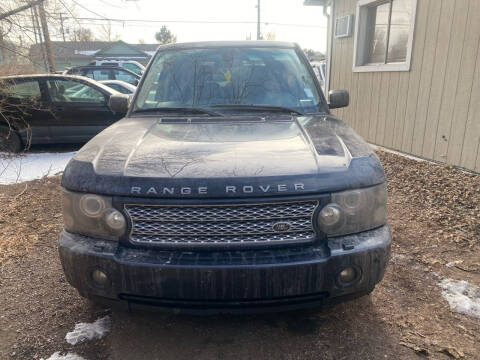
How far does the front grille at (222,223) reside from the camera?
6.41 feet

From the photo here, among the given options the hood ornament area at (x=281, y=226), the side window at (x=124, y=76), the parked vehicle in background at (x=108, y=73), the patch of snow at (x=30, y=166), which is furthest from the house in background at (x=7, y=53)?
the side window at (x=124, y=76)

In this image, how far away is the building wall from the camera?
213 inches

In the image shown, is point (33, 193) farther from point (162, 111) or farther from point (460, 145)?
point (460, 145)

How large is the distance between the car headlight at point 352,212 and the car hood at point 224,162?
5cm

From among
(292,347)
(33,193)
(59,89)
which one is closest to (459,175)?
(292,347)

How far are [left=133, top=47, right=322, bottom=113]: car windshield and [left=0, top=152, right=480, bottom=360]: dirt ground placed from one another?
1.56m

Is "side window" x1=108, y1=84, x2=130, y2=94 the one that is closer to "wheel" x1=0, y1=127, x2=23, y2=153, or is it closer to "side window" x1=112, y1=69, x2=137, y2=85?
"wheel" x1=0, y1=127, x2=23, y2=153

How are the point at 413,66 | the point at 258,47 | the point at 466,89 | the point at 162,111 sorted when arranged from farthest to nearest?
the point at 413,66, the point at 466,89, the point at 258,47, the point at 162,111

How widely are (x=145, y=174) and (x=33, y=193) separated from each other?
3.92m

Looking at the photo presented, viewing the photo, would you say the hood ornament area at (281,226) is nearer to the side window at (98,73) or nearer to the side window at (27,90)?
the side window at (27,90)

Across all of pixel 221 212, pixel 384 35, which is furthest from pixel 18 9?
pixel 384 35

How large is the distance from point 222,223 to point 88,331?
121cm

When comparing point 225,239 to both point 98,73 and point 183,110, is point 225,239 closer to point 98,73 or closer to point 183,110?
point 183,110

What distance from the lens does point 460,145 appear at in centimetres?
567
